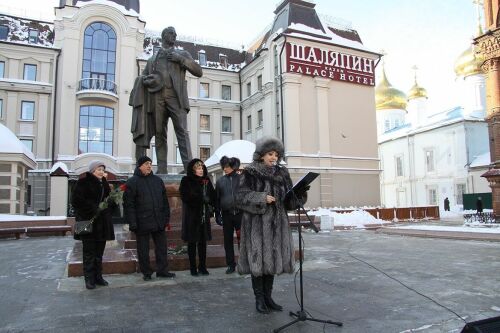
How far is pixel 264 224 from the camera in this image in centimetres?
418

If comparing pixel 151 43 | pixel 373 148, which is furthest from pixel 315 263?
pixel 151 43

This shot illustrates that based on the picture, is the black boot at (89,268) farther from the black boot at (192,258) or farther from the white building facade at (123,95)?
the white building facade at (123,95)

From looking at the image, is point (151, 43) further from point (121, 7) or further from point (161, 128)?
point (161, 128)

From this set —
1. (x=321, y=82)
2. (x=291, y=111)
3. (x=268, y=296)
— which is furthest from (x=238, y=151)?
(x=268, y=296)

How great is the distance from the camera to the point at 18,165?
60.0ft

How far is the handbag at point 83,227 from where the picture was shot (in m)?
5.40

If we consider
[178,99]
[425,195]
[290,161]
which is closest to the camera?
[178,99]

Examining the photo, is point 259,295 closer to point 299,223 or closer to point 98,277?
point 299,223

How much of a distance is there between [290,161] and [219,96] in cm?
1069

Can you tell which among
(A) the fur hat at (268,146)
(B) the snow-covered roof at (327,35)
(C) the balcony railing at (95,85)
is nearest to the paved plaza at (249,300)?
(A) the fur hat at (268,146)

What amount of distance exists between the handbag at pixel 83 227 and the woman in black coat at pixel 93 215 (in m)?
0.06

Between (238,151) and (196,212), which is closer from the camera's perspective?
(196,212)

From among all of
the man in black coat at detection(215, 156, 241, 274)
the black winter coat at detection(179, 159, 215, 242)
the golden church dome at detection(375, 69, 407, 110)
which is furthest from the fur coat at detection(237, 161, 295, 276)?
the golden church dome at detection(375, 69, 407, 110)

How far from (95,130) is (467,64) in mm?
37419
